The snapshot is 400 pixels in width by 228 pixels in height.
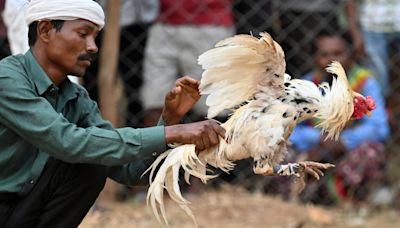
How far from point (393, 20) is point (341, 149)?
885 mm

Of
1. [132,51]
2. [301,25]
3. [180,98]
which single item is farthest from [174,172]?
[301,25]

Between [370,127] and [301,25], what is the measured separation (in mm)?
795

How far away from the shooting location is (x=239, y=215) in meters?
5.88

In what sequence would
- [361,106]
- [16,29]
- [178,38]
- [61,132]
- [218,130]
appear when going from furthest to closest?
[178,38]
[16,29]
[361,106]
[218,130]
[61,132]

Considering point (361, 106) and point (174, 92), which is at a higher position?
point (361, 106)

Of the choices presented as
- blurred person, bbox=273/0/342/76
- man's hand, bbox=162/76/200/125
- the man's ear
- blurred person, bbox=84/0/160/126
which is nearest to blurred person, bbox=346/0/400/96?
blurred person, bbox=273/0/342/76

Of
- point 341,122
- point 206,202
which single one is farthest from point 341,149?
point 341,122

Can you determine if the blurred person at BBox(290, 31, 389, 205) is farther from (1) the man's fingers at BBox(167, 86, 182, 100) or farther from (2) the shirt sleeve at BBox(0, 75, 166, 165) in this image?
(2) the shirt sleeve at BBox(0, 75, 166, 165)

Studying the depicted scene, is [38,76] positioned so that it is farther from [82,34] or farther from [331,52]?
[331,52]

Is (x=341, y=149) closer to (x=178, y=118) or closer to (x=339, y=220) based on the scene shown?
(x=339, y=220)

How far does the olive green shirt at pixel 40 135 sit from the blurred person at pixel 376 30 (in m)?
3.11

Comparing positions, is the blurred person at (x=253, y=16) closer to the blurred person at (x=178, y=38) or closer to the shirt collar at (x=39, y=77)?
the blurred person at (x=178, y=38)

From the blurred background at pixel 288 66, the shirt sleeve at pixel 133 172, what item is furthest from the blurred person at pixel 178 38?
the shirt sleeve at pixel 133 172

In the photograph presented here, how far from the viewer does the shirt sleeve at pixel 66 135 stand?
3410 millimetres
